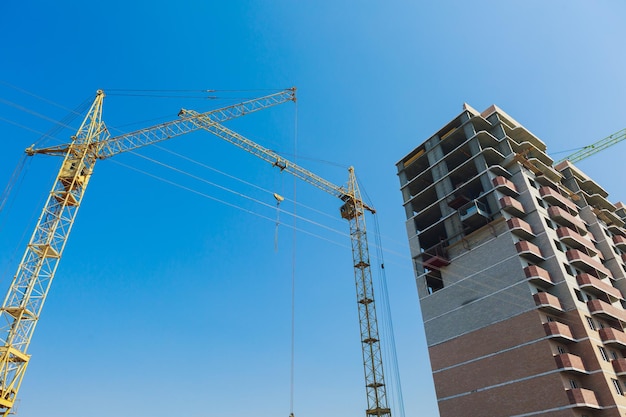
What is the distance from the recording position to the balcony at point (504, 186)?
54.4 m

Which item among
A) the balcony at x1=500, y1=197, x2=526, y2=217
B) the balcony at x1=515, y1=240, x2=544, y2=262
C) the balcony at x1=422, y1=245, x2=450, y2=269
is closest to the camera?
the balcony at x1=515, y1=240, x2=544, y2=262

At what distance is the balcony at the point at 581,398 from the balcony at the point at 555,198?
25.8m

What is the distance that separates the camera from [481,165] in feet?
189

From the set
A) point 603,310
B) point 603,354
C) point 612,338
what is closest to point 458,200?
point 603,310

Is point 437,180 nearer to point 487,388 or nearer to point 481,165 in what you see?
point 481,165

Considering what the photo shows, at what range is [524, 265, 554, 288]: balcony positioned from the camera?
46.5 meters

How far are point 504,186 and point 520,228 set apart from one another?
645cm

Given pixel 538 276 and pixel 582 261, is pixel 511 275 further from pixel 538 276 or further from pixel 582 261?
pixel 582 261

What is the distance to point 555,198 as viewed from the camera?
57.8m

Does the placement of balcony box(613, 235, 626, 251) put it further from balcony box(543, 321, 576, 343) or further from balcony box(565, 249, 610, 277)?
balcony box(543, 321, 576, 343)

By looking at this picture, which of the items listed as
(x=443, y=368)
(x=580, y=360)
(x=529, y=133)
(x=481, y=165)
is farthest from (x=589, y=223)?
(x=443, y=368)

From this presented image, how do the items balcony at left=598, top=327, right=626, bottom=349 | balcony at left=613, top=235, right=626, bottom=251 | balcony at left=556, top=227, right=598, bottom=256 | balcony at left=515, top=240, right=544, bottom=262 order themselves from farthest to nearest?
balcony at left=613, top=235, right=626, bottom=251 → balcony at left=556, top=227, right=598, bottom=256 → balcony at left=515, top=240, right=544, bottom=262 → balcony at left=598, top=327, right=626, bottom=349

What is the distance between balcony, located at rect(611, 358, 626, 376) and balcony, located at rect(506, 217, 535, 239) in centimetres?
1519

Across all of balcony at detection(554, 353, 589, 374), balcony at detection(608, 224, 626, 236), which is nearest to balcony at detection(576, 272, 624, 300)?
balcony at detection(554, 353, 589, 374)
